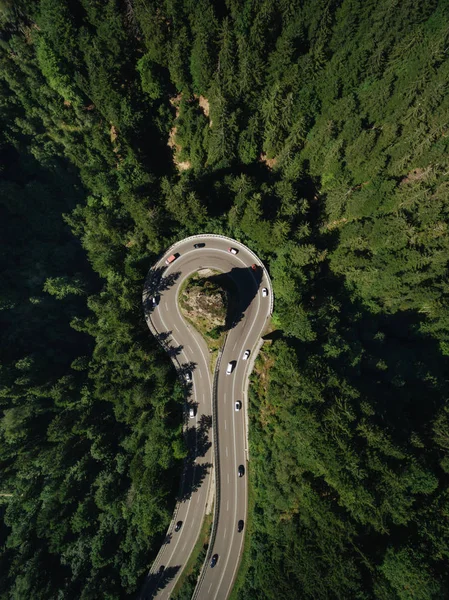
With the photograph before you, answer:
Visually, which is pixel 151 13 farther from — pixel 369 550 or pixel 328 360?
pixel 369 550

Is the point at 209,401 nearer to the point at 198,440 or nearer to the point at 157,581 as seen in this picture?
the point at 198,440

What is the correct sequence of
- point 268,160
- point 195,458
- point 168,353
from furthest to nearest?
point 268,160
point 168,353
point 195,458

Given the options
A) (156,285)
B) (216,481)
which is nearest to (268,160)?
(156,285)

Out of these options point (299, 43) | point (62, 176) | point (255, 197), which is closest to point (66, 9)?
point (62, 176)

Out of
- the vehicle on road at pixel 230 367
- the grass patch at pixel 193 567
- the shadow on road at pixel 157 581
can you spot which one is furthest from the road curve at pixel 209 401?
the grass patch at pixel 193 567

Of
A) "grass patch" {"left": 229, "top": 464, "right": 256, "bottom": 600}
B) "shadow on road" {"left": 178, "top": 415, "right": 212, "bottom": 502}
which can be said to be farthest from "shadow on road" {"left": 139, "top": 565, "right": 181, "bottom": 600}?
"shadow on road" {"left": 178, "top": 415, "right": 212, "bottom": 502}

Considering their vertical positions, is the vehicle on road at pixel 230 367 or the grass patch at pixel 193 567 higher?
the vehicle on road at pixel 230 367

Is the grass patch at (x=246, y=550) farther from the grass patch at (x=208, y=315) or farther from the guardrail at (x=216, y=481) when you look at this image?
the grass patch at (x=208, y=315)
